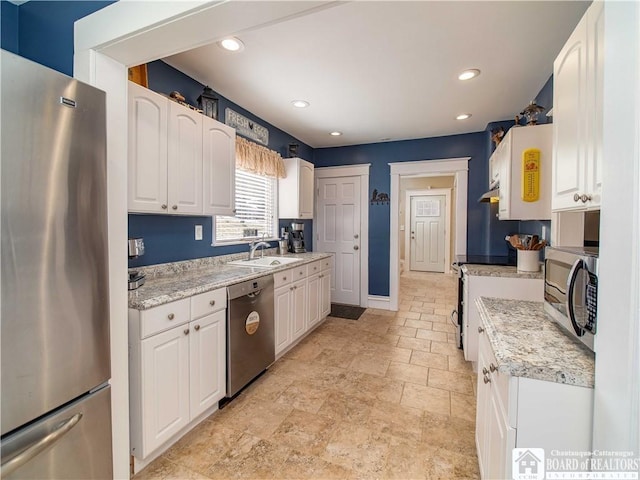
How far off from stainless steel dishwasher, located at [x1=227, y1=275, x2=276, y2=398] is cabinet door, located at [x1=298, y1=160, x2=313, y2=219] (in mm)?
1650

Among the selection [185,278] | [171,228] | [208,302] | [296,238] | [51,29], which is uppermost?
[51,29]

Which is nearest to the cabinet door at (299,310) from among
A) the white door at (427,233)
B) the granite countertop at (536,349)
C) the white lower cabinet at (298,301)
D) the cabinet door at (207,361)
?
the white lower cabinet at (298,301)

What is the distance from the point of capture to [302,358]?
2.87 meters

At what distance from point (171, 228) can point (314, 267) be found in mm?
1653

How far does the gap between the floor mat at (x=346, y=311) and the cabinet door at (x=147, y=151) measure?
296 cm

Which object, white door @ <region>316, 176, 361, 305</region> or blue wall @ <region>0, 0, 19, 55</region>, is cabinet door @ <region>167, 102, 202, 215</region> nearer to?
blue wall @ <region>0, 0, 19, 55</region>

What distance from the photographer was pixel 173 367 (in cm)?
165

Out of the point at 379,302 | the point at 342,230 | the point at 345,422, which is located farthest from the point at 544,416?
the point at 342,230

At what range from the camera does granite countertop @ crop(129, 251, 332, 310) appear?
1572mm

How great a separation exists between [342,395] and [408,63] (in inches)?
105

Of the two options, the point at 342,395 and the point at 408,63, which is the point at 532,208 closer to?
the point at 408,63

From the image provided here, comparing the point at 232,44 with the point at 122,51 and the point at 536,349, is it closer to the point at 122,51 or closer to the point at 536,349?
the point at 122,51

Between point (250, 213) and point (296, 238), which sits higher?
point (250, 213)
